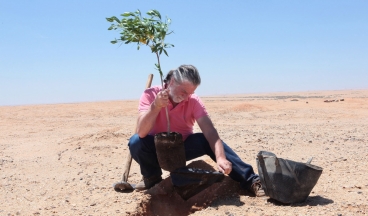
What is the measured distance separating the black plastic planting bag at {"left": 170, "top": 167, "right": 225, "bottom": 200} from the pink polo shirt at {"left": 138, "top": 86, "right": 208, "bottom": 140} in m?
0.46

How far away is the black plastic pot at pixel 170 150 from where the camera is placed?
359cm

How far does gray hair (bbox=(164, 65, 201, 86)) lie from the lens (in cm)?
345

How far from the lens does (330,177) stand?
A: 4336 millimetres

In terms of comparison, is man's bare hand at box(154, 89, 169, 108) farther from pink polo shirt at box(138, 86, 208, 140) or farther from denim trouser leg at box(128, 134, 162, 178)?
denim trouser leg at box(128, 134, 162, 178)

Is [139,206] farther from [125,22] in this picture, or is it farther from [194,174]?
[125,22]

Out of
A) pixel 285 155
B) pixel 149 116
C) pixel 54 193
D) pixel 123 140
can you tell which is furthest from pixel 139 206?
pixel 123 140

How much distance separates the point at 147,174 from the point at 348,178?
214cm

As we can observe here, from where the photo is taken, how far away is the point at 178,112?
151 inches

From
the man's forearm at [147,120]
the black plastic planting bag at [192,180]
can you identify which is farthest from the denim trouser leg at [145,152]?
the black plastic planting bag at [192,180]

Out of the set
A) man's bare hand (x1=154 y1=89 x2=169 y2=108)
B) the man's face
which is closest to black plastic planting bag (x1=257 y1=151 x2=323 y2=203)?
the man's face

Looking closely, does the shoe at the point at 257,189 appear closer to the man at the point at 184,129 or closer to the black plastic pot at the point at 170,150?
the man at the point at 184,129

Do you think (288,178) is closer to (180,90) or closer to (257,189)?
(257,189)

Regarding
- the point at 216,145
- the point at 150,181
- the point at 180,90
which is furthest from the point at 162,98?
the point at 150,181

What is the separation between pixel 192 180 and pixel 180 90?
2.71 ft
